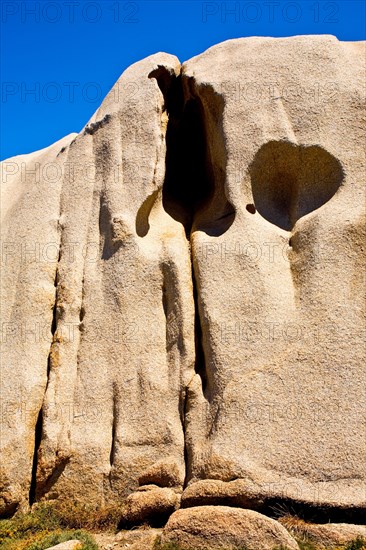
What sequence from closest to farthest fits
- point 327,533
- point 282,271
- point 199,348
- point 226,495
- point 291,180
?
point 327,533 < point 226,495 < point 282,271 < point 199,348 < point 291,180

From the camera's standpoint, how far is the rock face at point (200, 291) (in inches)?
444

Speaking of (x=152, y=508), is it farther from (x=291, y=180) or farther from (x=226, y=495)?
(x=291, y=180)

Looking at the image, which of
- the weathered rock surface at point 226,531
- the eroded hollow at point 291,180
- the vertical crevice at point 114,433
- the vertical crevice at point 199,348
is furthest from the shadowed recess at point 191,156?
the weathered rock surface at point 226,531

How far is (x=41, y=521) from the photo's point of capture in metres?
11.9

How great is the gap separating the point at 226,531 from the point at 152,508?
171cm

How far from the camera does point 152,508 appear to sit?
11102 mm

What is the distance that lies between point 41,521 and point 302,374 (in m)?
4.35

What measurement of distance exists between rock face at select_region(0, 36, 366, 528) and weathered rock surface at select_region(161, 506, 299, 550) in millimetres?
874

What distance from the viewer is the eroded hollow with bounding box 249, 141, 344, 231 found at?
12.9 metres

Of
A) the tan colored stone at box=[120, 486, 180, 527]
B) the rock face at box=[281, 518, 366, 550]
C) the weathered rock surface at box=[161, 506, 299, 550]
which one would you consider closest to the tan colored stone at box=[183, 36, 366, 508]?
the rock face at box=[281, 518, 366, 550]

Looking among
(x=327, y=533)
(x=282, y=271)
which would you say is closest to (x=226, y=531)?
(x=327, y=533)

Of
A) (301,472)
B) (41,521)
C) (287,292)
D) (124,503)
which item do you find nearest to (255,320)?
(287,292)

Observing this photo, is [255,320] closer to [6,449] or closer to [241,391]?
[241,391]

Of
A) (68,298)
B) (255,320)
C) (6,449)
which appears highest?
(68,298)
